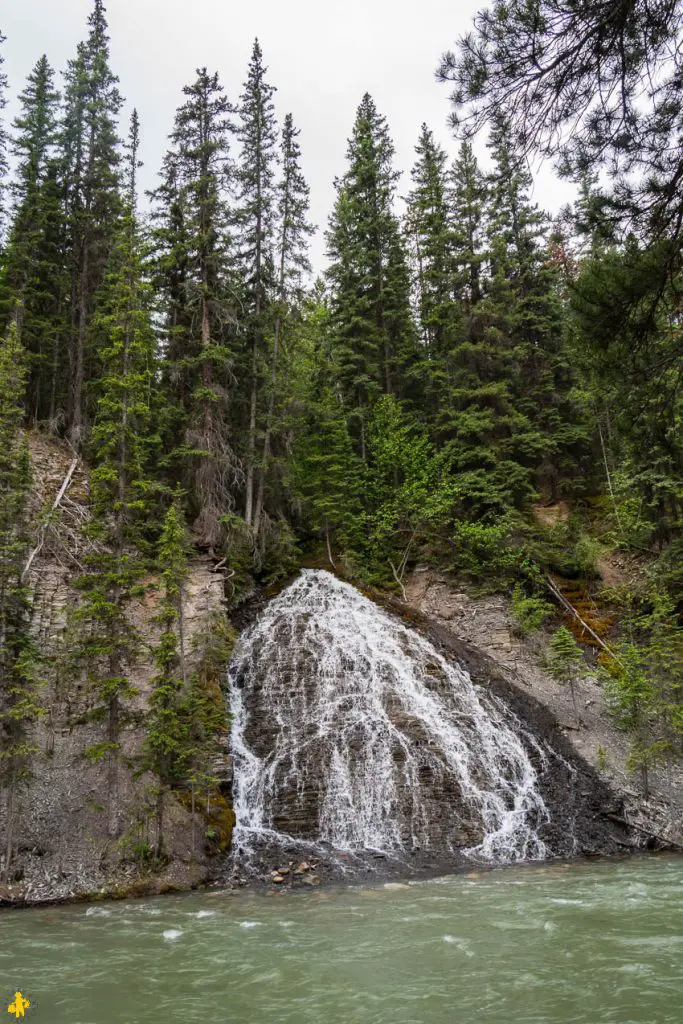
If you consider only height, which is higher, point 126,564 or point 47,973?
point 126,564

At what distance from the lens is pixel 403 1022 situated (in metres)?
6.18

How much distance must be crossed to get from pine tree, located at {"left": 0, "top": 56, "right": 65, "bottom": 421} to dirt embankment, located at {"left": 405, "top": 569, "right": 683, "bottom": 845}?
55.2ft

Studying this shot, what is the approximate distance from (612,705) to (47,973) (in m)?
12.8

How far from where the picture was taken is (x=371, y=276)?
1133 inches

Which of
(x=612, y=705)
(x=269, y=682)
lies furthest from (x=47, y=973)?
(x=612, y=705)

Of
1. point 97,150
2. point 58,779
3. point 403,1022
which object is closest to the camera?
point 403,1022

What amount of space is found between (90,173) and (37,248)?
4.15 meters

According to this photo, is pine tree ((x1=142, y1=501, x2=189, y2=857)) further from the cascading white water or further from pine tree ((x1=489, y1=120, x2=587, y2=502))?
pine tree ((x1=489, y1=120, x2=587, y2=502))

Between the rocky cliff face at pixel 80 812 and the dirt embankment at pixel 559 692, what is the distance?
26.5 ft

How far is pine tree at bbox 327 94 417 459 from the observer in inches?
1097

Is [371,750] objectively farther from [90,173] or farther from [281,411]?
[90,173]

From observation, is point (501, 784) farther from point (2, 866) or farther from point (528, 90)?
point (528, 90)

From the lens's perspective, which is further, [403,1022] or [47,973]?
[47,973]

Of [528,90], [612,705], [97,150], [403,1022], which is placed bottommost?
[403,1022]
